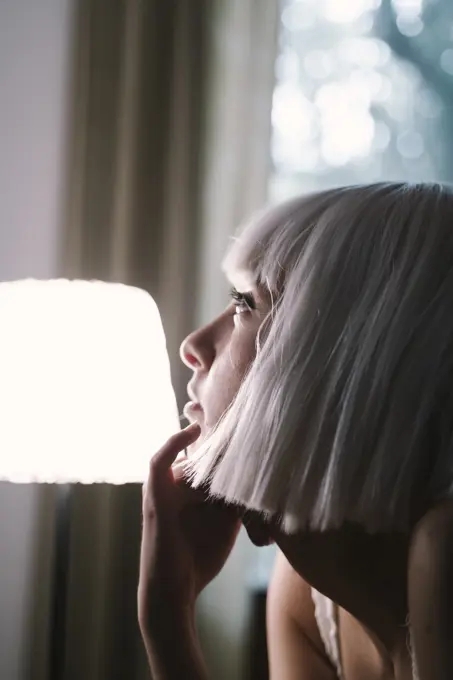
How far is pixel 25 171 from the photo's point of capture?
1.33 meters

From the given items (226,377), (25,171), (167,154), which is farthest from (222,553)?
(25,171)

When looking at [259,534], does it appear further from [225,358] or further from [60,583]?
[60,583]

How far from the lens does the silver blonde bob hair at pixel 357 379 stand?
0.60m

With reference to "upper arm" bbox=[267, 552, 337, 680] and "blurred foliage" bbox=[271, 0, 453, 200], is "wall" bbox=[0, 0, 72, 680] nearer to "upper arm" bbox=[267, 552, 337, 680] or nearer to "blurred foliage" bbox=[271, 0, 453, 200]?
"blurred foliage" bbox=[271, 0, 453, 200]

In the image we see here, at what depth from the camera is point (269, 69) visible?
4.00 feet

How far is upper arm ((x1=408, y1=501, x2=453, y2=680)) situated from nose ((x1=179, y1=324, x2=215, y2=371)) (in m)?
0.30

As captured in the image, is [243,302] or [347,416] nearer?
[347,416]

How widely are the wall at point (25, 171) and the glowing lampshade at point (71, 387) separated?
0.52 m

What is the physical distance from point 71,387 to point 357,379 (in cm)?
34

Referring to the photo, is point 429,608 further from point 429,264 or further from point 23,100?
point 23,100

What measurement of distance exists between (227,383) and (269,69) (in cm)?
71

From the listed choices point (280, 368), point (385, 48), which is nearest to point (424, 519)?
point (280, 368)

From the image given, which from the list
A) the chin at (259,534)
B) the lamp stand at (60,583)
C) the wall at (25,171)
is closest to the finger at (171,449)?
the chin at (259,534)

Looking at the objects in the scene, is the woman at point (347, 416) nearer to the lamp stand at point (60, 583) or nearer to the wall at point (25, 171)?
the lamp stand at point (60, 583)
